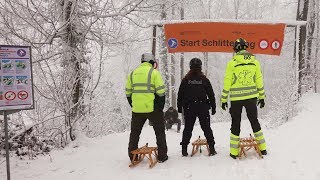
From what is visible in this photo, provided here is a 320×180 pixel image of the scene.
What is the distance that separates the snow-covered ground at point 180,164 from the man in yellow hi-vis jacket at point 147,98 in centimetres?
54

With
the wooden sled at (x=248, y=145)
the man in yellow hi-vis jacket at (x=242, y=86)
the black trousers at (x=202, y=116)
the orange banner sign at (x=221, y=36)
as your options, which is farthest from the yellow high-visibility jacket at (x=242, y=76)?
the orange banner sign at (x=221, y=36)

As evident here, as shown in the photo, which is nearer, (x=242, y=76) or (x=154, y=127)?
(x=242, y=76)

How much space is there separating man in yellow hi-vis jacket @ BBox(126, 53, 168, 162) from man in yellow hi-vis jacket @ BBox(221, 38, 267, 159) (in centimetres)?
129

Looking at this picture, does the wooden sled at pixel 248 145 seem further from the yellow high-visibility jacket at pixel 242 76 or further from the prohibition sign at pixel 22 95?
the prohibition sign at pixel 22 95

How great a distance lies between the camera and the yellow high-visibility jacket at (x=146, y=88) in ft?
22.6

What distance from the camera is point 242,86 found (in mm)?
6957

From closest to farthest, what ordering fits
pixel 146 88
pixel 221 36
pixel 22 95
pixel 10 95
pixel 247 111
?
1. pixel 10 95
2. pixel 22 95
3. pixel 146 88
4. pixel 247 111
5. pixel 221 36

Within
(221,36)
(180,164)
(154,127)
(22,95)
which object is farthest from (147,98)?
(221,36)

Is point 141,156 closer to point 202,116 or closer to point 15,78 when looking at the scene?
point 202,116

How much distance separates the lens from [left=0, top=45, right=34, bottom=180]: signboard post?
5.63m

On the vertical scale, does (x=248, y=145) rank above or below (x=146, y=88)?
below

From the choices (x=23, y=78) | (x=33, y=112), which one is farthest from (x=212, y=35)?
(x=23, y=78)

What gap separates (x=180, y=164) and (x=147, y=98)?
1.41 metres

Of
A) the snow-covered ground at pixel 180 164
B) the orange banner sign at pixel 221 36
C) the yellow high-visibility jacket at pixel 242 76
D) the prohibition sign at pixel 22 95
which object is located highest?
the orange banner sign at pixel 221 36
